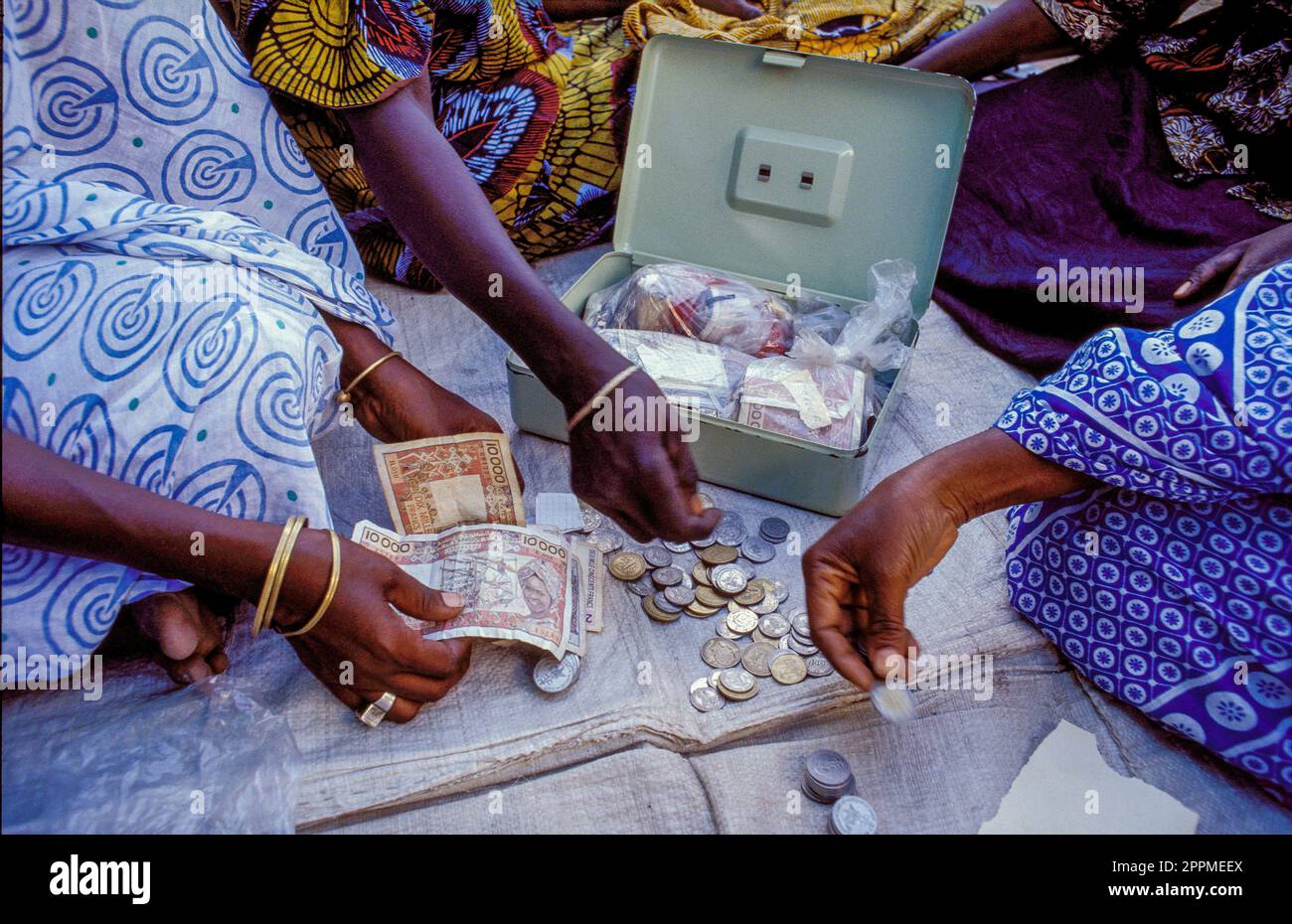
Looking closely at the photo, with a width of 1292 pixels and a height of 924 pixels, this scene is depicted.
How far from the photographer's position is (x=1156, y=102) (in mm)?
2195

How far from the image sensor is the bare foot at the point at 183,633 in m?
1.26

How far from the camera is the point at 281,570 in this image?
1137 mm

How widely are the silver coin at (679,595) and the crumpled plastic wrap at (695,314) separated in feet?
1.81

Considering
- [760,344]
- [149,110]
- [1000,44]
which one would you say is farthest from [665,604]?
[1000,44]

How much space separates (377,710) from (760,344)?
1.01 meters

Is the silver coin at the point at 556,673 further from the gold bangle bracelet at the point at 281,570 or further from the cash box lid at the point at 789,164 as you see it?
the cash box lid at the point at 789,164

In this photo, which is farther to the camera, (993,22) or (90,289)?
(993,22)

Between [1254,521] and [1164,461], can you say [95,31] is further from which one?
[1254,521]

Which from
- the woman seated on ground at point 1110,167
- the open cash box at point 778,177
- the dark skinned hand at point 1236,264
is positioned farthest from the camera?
the woman seated on ground at point 1110,167

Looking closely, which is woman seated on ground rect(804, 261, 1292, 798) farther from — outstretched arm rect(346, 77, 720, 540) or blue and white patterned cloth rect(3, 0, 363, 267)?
blue and white patterned cloth rect(3, 0, 363, 267)

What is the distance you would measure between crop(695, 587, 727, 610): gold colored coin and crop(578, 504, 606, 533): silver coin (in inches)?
8.7

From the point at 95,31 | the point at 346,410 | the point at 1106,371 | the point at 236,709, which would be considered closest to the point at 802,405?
the point at 1106,371

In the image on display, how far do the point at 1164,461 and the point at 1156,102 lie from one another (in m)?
1.45

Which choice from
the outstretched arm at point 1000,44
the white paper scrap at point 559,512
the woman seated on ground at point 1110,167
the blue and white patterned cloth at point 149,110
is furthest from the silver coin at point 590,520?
the outstretched arm at point 1000,44
